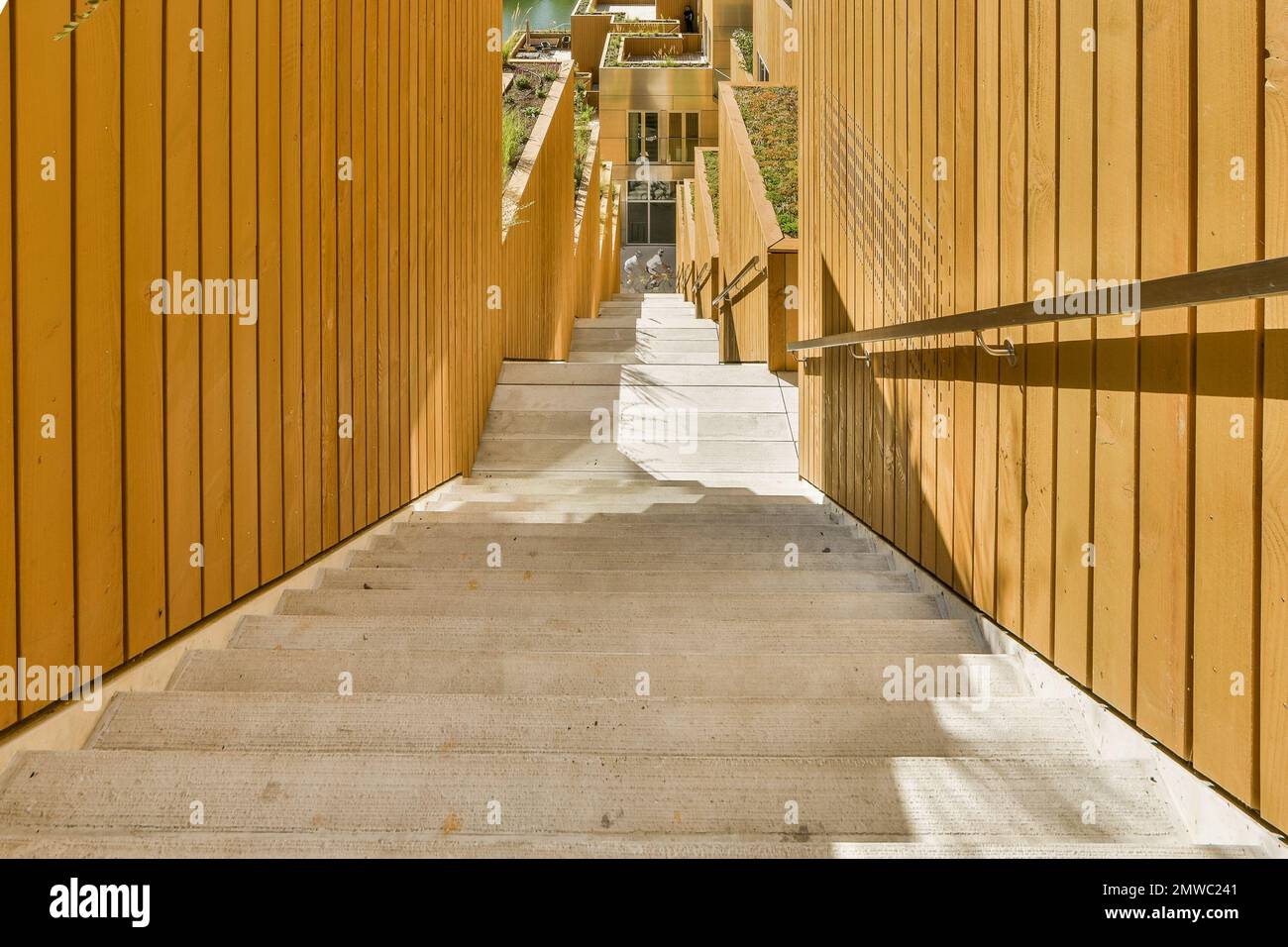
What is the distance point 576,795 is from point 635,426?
3.92 m

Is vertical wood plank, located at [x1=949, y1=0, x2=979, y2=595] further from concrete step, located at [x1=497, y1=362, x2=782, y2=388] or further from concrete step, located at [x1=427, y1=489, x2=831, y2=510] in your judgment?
concrete step, located at [x1=497, y1=362, x2=782, y2=388]

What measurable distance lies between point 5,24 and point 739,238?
5966mm

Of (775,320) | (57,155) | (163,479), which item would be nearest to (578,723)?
(163,479)

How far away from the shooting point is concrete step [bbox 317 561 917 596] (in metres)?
2.44

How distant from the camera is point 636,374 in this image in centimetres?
562

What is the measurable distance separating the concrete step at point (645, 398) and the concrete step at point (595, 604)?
9.45 ft

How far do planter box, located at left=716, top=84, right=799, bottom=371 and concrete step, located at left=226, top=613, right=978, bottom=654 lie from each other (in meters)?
3.35

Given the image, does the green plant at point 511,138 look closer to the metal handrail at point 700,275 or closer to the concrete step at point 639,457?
the concrete step at point 639,457

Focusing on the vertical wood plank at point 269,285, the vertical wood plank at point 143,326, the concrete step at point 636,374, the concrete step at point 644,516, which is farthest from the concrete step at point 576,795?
the concrete step at point 636,374

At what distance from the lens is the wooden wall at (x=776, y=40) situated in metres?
10.9

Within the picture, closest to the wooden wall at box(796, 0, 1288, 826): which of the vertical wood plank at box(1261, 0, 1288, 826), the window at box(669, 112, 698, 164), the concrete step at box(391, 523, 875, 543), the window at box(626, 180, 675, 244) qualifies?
the vertical wood plank at box(1261, 0, 1288, 826)

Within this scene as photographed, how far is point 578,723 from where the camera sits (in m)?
1.54
